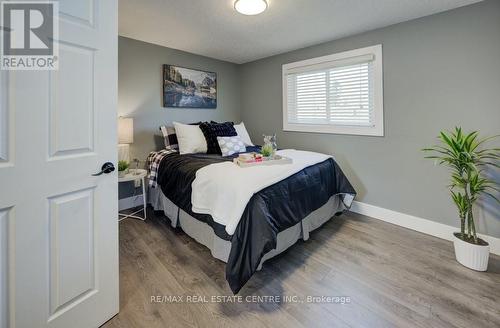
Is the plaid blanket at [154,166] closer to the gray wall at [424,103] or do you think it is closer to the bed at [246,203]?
the bed at [246,203]

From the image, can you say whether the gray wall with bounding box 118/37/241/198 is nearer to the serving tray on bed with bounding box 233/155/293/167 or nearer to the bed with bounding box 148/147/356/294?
the bed with bounding box 148/147/356/294

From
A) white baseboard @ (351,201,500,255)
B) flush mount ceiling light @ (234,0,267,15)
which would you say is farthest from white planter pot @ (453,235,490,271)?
flush mount ceiling light @ (234,0,267,15)

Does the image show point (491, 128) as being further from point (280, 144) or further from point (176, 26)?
point (176, 26)

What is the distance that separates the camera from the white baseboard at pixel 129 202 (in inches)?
125

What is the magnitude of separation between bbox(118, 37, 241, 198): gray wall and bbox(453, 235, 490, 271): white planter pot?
3599mm

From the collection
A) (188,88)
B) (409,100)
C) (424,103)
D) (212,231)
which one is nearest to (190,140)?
(188,88)

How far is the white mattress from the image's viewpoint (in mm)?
1923

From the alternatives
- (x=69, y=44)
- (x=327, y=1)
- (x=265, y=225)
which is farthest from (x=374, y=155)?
(x=69, y=44)

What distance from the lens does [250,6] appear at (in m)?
2.15

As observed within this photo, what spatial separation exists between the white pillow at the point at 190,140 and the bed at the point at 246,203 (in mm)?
188

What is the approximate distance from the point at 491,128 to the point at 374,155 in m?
1.05

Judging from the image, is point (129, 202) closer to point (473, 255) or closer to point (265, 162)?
point (265, 162)

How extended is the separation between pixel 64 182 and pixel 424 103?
3211 millimetres

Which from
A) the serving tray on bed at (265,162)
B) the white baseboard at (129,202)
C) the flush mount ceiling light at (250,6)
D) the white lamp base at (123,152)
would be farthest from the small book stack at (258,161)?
the white baseboard at (129,202)
